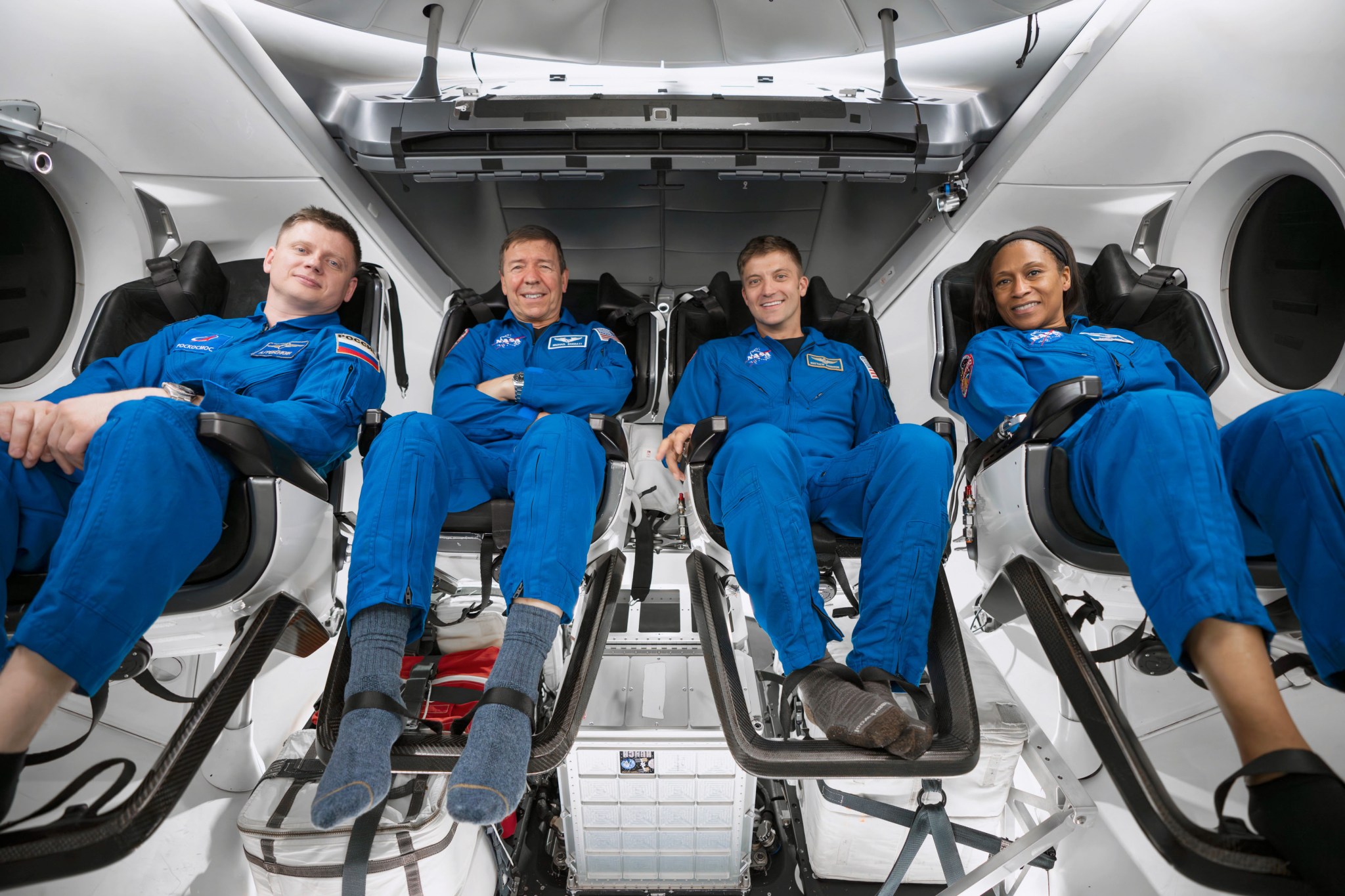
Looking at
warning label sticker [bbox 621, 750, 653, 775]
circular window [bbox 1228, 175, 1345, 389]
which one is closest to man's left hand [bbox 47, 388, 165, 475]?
warning label sticker [bbox 621, 750, 653, 775]

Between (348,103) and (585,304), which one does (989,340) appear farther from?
→ (348,103)

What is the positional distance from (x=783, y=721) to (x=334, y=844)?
1.23 m

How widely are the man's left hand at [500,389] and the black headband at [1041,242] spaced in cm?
151

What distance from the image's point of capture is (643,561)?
2098mm

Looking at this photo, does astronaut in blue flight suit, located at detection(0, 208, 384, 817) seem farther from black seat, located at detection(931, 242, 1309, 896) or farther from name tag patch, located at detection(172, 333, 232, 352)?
black seat, located at detection(931, 242, 1309, 896)

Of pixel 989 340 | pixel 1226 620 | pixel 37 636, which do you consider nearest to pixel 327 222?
pixel 37 636

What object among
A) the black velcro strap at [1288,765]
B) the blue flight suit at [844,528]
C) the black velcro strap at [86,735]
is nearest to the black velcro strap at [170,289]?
the black velcro strap at [86,735]

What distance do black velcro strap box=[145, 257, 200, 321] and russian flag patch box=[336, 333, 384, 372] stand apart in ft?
2.00

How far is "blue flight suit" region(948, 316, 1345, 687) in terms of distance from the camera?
3.88ft

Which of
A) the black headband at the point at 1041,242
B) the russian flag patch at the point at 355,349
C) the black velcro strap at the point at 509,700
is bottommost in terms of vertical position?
the black velcro strap at the point at 509,700

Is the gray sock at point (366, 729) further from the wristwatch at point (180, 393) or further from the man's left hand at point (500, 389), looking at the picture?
the man's left hand at point (500, 389)

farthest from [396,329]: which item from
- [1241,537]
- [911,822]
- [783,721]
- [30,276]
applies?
[1241,537]

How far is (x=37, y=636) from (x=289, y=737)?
1116mm

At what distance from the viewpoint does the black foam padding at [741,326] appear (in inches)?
93.4
